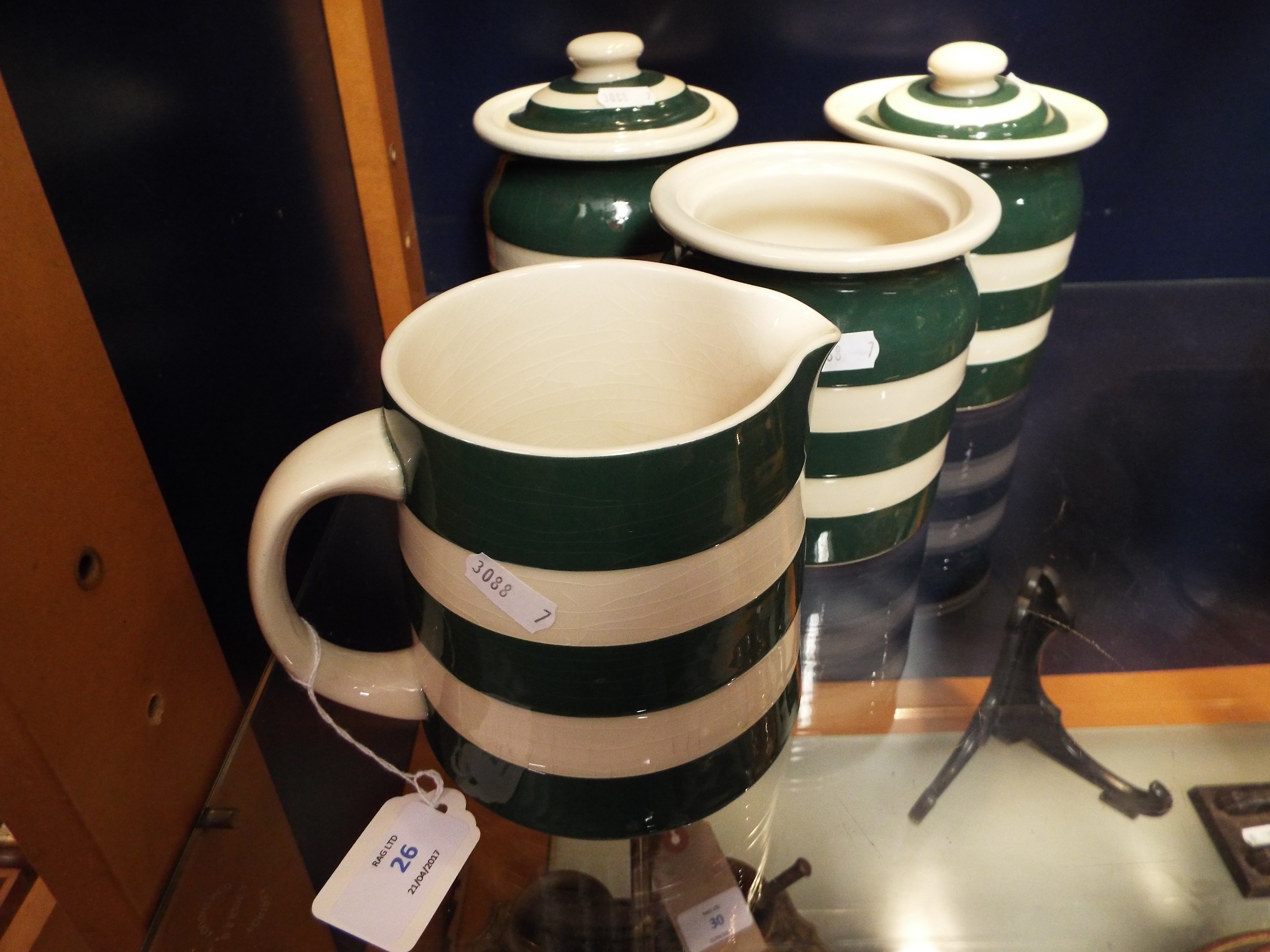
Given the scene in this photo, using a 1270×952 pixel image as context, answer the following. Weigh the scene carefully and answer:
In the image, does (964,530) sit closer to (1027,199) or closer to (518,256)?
(1027,199)

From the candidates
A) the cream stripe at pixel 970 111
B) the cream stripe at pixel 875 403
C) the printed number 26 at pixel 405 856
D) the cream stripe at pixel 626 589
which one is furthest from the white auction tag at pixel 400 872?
the cream stripe at pixel 970 111

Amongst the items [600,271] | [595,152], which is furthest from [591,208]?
[600,271]

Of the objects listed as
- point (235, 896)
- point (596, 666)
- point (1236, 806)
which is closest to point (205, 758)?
point (235, 896)

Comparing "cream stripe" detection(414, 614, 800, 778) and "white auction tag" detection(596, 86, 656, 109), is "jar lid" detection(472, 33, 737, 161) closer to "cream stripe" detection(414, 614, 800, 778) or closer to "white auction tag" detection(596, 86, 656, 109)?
"white auction tag" detection(596, 86, 656, 109)

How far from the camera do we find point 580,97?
0.55 meters

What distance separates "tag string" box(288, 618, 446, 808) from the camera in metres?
0.35

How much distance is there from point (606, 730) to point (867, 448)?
20 centimetres

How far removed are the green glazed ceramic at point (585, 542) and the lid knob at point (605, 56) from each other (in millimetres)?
240

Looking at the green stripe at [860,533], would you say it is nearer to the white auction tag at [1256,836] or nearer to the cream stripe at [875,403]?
the cream stripe at [875,403]

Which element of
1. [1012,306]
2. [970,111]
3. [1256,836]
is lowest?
[1256,836]

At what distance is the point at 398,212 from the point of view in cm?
66

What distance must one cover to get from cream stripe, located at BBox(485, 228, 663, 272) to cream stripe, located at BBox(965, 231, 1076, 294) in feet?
0.61

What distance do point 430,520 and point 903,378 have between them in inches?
9.0

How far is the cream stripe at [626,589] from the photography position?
284mm
